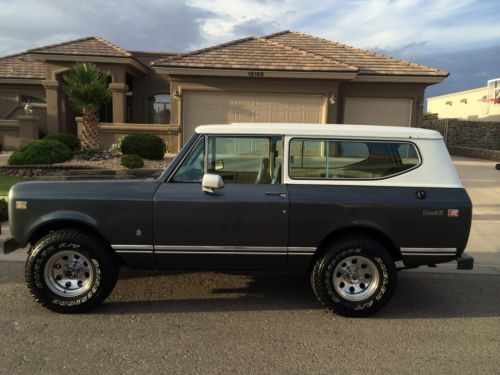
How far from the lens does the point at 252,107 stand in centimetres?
1631

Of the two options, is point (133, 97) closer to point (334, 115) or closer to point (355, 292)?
point (334, 115)

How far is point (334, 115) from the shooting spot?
16438 millimetres

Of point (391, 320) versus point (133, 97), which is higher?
point (133, 97)

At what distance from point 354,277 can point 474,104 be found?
37.4m

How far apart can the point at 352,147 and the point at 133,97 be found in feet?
66.0

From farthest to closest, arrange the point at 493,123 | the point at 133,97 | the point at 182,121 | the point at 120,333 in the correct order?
1. the point at 493,123
2. the point at 133,97
3. the point at 182,121
4. the point at 120,333

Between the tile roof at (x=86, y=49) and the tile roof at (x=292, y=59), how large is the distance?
475cm

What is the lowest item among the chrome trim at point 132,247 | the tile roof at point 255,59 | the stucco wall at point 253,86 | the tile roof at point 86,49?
the chrome trim at point 132,247

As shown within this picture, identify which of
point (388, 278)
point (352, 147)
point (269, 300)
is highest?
point (352, 147)

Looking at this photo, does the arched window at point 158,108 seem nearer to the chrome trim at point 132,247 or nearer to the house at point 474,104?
the chrome trim at point 132,247

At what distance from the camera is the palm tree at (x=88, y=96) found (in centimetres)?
1475

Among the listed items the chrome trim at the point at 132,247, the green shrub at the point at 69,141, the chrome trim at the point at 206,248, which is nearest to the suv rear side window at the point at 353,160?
the chrome trim at the point at 206,248

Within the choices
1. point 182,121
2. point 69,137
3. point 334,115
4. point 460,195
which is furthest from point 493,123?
point 460,195

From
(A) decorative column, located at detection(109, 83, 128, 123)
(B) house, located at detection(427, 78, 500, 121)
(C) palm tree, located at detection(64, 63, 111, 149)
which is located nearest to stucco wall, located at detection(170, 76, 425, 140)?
(C) palm tree, located at detection(64, 63, 111, 149)
